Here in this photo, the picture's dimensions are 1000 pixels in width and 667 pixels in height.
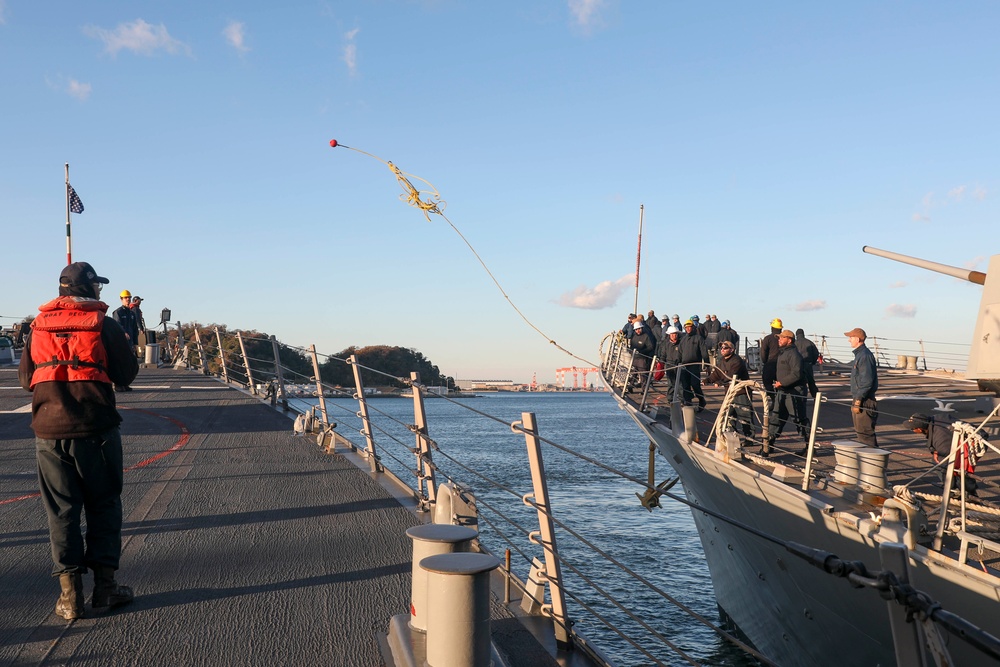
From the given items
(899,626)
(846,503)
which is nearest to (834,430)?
(846,503)

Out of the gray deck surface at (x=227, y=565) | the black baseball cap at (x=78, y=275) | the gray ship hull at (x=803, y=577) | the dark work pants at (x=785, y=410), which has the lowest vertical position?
the gray ship hull at (x=803, y=577)

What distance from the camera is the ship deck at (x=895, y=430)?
9422 mm

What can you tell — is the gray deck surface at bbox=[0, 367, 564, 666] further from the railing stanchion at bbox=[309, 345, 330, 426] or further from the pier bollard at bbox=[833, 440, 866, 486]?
the pier bollard at bbox=[833, 440, 866, 486]

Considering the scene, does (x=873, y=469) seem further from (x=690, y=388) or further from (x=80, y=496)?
(x=690, y=388)

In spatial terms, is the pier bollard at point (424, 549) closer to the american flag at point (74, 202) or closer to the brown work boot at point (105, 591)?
the brown work boot at point (105, 591)

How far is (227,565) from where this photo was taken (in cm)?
475

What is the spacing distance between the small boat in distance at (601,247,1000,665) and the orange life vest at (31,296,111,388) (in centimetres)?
316

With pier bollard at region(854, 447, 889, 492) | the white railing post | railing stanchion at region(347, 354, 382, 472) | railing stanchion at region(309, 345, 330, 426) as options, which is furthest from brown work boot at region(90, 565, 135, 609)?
pier bollard at region(854, 447, 889, 492)

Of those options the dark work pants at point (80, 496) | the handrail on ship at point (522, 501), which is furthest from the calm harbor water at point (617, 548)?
the dark work pants at point (80, 496)

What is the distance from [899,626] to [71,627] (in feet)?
12.0

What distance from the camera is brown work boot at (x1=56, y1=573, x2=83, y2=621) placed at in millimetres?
3807

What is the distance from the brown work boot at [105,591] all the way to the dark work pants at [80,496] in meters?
0.06

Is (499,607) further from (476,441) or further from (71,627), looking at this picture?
(476,441)

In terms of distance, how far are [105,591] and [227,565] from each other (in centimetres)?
89
